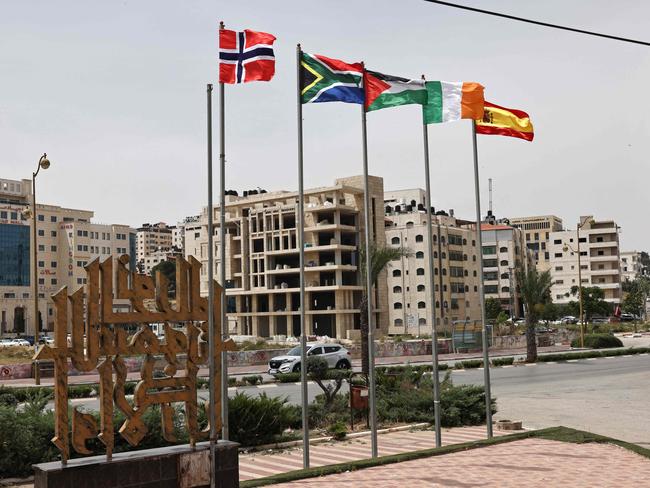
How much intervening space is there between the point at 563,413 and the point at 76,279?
389 feet

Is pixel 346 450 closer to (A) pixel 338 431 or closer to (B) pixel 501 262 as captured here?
(A) pixel 338 431

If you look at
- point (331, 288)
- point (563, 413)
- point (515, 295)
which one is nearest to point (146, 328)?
point (563, 413)

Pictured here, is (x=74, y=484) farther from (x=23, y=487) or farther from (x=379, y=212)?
(x=379, y=212)

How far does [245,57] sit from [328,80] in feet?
5.43

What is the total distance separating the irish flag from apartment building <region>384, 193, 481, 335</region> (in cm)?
8181

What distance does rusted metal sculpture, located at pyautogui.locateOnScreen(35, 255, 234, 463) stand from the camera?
374 inches

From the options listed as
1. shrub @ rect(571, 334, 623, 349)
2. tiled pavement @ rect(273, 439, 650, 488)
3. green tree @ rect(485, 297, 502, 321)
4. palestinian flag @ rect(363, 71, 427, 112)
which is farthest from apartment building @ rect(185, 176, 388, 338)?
tiled pavement @ rect(273, 439, 650, 488)

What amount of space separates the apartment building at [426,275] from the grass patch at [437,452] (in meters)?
82.2

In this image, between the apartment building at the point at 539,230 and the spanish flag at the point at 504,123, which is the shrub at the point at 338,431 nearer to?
the spanish flag at the point at 504,123

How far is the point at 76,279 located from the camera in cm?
12875

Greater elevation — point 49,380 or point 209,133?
point 209,133

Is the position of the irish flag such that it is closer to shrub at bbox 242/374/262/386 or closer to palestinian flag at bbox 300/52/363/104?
palestinian flag at bbox 300/52/363/104

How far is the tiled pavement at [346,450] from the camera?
1318 centimetres

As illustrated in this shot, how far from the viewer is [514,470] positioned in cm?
1187
